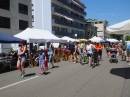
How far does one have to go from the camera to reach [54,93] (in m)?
6.72

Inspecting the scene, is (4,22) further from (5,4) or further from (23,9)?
(23,9)

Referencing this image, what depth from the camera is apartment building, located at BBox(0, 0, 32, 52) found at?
28078mm

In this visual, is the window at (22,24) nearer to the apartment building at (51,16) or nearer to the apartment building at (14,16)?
the apartment building at (14,16)

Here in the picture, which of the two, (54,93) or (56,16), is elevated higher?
(56,16)

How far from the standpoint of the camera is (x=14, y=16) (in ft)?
99.3

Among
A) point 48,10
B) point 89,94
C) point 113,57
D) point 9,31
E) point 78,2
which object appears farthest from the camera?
point 78,2

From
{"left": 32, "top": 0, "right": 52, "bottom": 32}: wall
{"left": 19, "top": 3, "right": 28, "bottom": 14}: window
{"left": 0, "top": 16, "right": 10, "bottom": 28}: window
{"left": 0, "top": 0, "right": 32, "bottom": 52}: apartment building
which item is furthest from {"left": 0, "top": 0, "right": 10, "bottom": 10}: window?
{"left": 32, "top": 0, "right": 52, "bottom": 32}: wall

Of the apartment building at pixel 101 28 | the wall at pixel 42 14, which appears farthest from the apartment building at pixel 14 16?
the apartment building at pixel 101 28

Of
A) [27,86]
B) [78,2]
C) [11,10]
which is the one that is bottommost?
[27,86]

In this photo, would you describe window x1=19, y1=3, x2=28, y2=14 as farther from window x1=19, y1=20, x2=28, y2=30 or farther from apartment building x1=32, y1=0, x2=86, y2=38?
apartment building x1=32, y1=0, x2=86, y2=38

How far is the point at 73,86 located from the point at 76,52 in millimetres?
9733

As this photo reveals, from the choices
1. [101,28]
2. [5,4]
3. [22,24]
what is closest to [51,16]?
[22,24]

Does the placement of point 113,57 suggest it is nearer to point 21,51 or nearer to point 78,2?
point 21,51

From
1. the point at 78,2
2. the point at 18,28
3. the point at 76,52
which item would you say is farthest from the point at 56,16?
the point at 76,52
